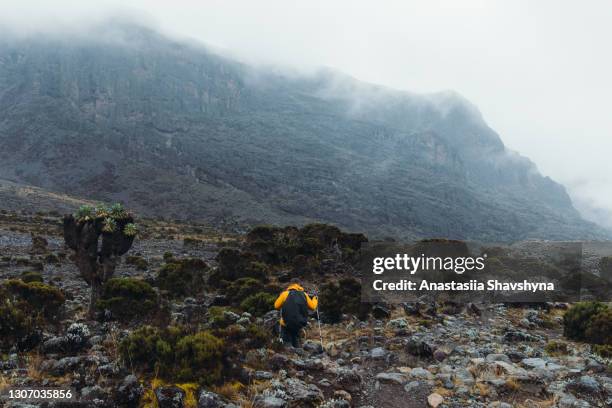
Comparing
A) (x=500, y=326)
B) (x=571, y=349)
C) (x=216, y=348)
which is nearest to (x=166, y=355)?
(x=216, y=348)

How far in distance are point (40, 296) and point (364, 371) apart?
9.71 meters

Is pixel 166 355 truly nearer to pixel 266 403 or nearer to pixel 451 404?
pixel 266 403

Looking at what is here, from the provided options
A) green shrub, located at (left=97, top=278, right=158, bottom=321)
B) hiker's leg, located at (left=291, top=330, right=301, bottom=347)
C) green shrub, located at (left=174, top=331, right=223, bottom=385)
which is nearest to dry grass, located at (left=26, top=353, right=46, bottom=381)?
green shrub, located at (left=174, top=331, right=223, bottom=385)

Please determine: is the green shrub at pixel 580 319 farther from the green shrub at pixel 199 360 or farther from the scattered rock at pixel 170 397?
the scattered rock at pixel 170 397

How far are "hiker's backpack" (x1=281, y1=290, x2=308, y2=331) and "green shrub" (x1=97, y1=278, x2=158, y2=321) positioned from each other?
5688mm

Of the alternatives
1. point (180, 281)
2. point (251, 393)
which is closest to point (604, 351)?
point (251, 393)

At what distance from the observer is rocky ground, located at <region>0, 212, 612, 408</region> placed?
728cm

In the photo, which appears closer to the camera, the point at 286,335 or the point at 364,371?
the point at 364,371

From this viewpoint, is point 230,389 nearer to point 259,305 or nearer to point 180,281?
point 259,305

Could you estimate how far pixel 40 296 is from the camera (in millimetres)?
12562

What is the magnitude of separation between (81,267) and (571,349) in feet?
56.8

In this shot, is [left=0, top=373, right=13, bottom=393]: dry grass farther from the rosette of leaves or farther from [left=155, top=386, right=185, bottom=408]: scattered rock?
the rosette of leaves

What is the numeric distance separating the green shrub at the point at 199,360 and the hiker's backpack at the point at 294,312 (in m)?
2.87

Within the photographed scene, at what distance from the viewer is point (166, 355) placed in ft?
26.7
